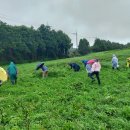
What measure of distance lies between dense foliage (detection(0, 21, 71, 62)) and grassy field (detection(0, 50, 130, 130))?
41.1 metres

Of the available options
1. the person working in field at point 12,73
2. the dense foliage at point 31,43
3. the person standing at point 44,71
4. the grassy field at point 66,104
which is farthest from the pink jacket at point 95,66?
the dense foliage at point 31,43

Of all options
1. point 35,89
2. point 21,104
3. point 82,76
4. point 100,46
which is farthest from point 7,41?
point 21,104

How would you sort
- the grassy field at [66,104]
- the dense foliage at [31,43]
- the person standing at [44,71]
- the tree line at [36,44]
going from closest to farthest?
the grassy field at [66,104] < the person standing at [44,71] < the dense foliage at [31,43] < the tree line at [36,44]

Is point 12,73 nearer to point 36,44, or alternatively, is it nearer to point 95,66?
point 95,66

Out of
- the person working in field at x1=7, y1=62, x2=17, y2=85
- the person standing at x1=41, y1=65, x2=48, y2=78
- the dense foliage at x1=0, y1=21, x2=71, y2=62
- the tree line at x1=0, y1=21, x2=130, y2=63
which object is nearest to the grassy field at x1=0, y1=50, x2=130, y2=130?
the person working in field at x1=7, y1=62, x2=17, y2=85

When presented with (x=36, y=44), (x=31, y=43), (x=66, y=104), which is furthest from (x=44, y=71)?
(x=36, y=44)

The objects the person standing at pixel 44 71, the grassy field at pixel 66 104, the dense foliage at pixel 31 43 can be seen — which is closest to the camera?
the grassy field at pixel 66 104

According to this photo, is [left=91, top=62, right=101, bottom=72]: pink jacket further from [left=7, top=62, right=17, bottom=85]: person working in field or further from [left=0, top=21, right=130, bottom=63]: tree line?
[left=0, top=21, right=130, bottom=63]: tree line

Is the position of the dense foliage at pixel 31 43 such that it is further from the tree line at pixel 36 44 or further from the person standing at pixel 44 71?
the person standing at pixel 44 71

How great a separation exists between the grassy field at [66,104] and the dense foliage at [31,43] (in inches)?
1618

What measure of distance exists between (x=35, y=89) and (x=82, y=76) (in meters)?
7.08

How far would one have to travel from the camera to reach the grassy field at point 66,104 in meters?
15.9

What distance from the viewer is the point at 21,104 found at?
19.7 m

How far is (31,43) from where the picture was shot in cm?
7575
